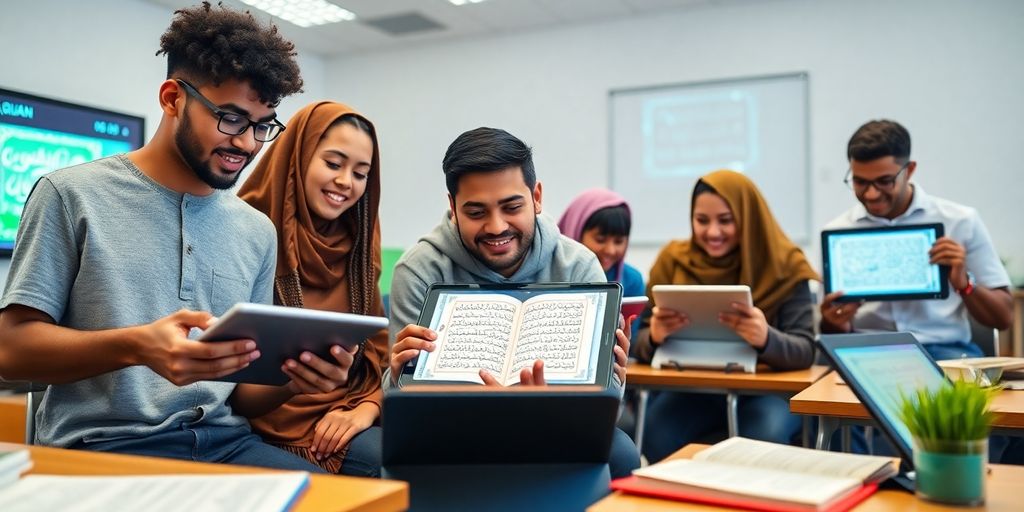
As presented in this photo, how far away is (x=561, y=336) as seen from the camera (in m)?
1.51

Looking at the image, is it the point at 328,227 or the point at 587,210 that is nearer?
the point at 328,227

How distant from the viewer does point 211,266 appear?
180 centimetres

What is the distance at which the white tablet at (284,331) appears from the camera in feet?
3.94

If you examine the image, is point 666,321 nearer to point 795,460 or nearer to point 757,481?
point 795,460

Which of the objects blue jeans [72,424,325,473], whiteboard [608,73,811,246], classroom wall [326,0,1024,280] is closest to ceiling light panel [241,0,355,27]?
classroom wall [326,0,1024,280]

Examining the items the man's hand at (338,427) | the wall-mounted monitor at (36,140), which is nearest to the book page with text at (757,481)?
the man's hand at (338,427)

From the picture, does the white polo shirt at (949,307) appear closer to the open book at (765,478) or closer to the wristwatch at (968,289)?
the wristwatch at (968,289)

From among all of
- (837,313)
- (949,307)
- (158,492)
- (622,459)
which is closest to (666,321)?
(837,313)

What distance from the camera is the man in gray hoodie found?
1914 millimetres

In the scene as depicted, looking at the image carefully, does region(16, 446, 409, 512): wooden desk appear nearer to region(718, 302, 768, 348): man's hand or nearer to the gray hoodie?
the gray hoodie

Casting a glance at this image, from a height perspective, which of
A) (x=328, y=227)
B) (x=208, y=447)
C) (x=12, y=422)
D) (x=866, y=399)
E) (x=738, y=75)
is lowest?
(x=12, y=422)

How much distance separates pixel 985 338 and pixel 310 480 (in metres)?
2.83

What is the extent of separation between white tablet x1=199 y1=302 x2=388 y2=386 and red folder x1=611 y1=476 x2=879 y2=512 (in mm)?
451

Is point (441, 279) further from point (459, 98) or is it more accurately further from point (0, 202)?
point (459, 98)
